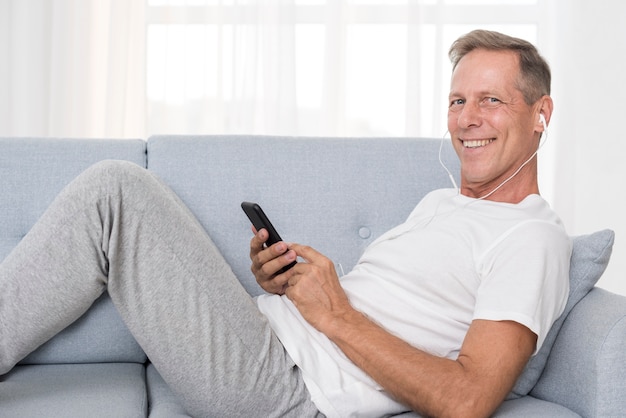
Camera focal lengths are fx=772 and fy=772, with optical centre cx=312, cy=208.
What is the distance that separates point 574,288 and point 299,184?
2.29 ft

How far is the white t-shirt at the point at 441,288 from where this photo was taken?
1.36 m

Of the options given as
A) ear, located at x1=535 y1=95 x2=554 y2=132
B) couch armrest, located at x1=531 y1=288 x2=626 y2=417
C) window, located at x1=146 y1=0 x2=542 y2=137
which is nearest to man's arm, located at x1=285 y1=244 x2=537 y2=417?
couch armrest, located at x1=531 y1=288 x2=626 y2=417

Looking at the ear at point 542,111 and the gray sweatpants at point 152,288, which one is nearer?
the gray sweatpants at point 152,288

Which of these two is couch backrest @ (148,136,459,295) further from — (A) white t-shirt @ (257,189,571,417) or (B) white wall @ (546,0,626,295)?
(B) white wall @ (546,0,626,295)

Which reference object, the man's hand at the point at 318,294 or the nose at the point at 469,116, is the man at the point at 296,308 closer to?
the man's hand at the point at 318,294

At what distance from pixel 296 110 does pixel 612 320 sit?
211 centimetres

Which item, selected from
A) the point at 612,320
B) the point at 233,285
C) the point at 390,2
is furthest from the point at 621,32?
the point at 233,285

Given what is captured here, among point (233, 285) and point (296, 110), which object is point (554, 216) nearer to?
point (233, 285)

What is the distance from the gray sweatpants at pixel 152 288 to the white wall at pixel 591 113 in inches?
90.3

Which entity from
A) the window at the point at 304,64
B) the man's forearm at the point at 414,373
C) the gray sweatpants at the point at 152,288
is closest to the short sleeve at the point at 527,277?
the man's forearm at the point at 414,373

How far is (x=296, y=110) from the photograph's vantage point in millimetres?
3301

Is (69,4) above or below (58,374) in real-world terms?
above

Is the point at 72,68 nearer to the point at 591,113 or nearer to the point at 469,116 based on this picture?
the point at 469,116

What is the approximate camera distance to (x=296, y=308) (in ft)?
5.18
